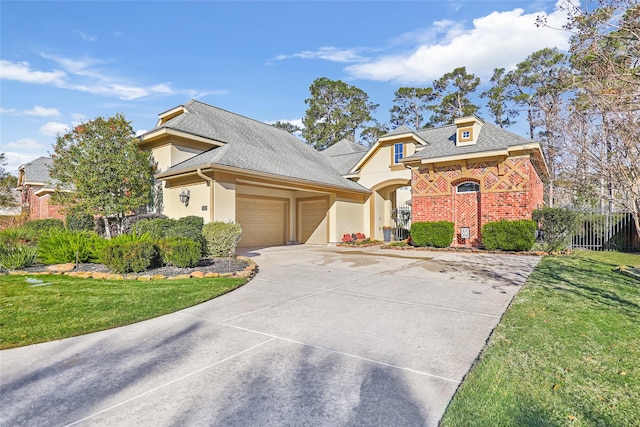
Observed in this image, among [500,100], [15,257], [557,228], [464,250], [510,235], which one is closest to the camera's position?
[15,257]

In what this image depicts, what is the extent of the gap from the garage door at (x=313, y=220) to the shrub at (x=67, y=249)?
1109 centimetres

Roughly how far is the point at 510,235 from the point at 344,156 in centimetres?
1240

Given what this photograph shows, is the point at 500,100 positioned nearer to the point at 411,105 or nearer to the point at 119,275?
the point at 411,105

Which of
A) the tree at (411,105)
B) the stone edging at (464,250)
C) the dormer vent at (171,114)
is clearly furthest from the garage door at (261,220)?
the tree at (411,105)

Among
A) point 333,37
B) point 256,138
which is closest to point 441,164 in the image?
point 333,37

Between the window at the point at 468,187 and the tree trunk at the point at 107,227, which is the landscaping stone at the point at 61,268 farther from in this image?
the window at the point at 468,187

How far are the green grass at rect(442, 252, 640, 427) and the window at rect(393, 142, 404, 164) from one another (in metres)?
13.4

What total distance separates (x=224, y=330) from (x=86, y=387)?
1621mm

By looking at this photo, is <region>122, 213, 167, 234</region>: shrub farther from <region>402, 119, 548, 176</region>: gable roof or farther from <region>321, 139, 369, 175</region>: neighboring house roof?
<region>402, 119, 548, 176</region>: gable roof

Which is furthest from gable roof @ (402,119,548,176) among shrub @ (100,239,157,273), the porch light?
shrub @ (100,239,157,273)

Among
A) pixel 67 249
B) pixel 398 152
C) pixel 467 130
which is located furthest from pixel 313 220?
pixel 67 249

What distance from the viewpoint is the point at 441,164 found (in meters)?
15.6

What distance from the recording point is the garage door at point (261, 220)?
1622cm

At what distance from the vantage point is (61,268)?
8.09m
